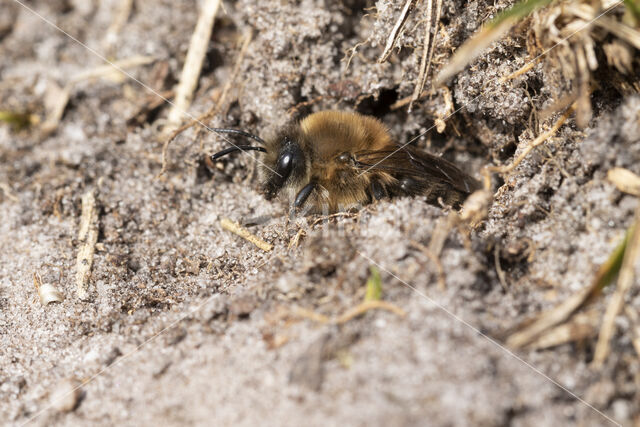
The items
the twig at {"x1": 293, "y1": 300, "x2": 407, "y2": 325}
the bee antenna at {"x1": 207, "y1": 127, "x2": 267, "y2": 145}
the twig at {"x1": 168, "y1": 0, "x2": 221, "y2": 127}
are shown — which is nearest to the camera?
the twig at {"x1": 293, "y1": 300, "x2": 407, "y2": 325}

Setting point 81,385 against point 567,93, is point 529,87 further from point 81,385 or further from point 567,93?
point 81,385

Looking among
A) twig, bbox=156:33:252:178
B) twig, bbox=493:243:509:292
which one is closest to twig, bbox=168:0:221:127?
twig, bbox=156:33:252:178

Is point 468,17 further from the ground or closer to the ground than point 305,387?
further from the ground

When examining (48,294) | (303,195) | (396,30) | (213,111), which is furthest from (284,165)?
(48,294)

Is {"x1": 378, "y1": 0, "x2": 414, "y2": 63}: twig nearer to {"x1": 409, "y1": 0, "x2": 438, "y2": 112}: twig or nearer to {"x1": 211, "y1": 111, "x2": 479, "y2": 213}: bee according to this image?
{"x1": 409, "y1": 0, "x2": 438, "y2": 112}: twig

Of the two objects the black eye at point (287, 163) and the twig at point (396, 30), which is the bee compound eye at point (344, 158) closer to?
the black eye at point (287, 163)

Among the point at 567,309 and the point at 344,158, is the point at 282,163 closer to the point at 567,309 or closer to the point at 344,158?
the point at 344,158

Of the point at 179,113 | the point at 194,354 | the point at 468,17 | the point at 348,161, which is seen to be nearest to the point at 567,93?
the point at 468,17
